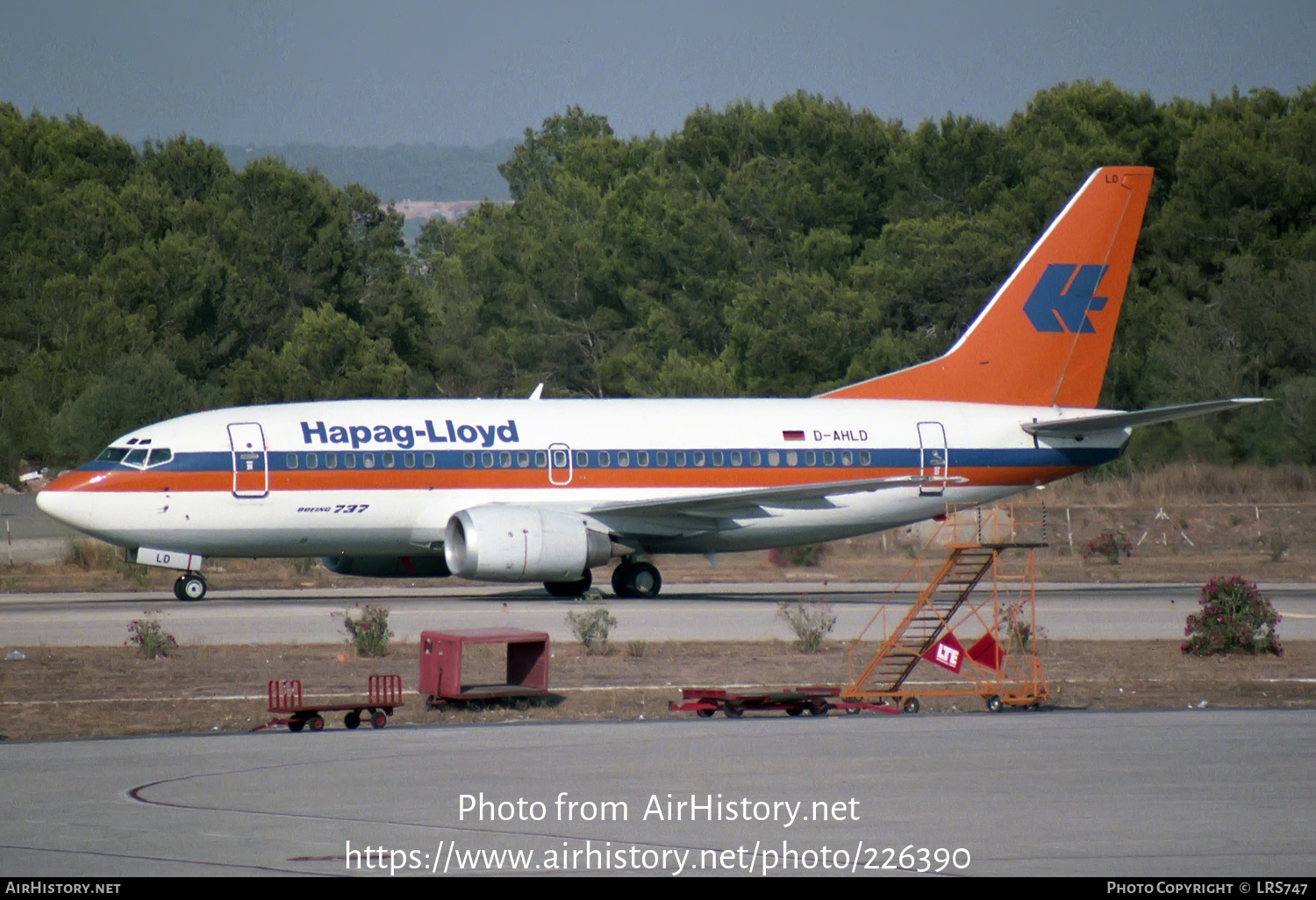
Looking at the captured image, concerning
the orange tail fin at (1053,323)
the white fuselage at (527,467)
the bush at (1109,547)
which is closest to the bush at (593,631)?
the white fuselage at (527,467)

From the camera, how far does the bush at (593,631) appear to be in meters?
20.8

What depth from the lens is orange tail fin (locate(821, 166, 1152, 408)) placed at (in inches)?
1286

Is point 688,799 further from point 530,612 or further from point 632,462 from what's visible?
point 632,462

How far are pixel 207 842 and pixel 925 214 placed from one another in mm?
60236

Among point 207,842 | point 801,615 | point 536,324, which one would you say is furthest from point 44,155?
point 207,842

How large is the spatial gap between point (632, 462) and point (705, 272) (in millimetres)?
43050

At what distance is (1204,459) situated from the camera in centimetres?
5100

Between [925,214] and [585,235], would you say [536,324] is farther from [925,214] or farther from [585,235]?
[925,214]

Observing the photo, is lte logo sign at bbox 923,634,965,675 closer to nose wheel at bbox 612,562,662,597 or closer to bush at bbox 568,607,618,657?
bush at bbox 568,607,618,657

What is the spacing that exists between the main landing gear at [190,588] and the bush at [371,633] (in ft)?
27.8

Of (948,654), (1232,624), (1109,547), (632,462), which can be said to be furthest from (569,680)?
(1109,547)


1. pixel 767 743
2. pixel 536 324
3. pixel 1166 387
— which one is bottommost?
pixel 767 743

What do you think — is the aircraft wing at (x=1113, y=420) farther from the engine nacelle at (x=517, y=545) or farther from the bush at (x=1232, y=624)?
the engine nacelle at (x=517, y=545)

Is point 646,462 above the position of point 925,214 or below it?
below
